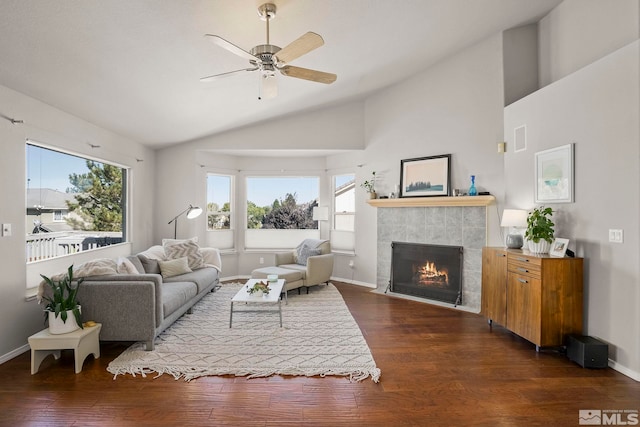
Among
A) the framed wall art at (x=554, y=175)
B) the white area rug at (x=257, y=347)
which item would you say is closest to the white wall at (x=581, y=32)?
the framed wall art at (x=554, y=175)

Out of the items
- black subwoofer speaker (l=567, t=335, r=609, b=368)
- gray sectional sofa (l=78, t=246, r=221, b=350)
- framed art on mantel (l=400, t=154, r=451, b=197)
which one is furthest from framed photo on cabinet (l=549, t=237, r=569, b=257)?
gray sectional sofa (l=78, t=246, r=221, b=350)

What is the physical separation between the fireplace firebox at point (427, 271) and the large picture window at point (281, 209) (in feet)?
6.53

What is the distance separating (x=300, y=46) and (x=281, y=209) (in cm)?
471

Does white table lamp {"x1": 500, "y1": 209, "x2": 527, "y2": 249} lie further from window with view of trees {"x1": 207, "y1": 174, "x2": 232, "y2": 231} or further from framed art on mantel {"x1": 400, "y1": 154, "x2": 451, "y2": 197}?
window with view of trees {"x1": 207, "y1": 174, "x2": 232, "y2": 231}

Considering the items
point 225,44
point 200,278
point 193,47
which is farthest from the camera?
point 200,278

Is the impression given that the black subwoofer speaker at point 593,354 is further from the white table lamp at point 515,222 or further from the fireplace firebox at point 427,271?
the fireplace firebox at point 427,271

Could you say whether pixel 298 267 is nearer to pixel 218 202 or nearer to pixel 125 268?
pixel 218 202

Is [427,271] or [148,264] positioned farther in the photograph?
[427,271]

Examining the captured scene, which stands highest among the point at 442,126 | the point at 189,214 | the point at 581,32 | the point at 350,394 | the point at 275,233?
the point at 581,32

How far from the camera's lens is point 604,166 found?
306 centimetres

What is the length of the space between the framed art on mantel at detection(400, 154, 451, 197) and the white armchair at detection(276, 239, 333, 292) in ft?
5.50

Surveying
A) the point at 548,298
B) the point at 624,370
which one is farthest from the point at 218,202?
the point at 624,370

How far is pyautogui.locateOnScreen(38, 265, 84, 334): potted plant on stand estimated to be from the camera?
289cm

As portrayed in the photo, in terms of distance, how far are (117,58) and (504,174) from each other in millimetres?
4621
